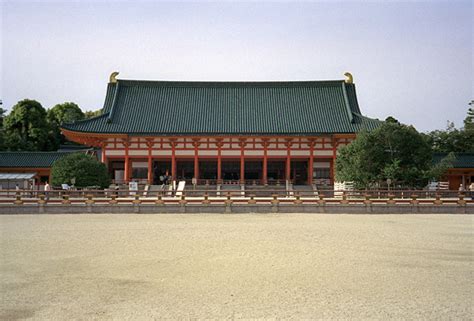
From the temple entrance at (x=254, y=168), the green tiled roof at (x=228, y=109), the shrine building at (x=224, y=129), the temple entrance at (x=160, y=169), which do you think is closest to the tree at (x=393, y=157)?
the shrine building at (x=224, y=129)

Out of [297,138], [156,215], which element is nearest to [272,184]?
[297,138]

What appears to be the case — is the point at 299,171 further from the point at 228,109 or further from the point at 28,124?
the point at 28,124

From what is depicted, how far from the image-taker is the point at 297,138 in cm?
3366

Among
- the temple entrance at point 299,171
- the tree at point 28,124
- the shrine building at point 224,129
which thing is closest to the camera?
the shrine building at point 224,129

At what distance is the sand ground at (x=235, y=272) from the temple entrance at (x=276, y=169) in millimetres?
20702

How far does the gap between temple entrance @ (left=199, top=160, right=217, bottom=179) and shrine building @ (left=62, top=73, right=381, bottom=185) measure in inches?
3.2

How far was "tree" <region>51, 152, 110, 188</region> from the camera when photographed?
84.5 ft

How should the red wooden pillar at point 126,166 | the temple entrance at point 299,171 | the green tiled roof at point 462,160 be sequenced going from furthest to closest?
the temple entrance at point 299,171 → the green tiled roof at point 462,160 → the red wooden pillar at point 126,166

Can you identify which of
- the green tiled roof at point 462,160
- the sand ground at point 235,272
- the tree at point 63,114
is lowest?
the sand ground at point 235,272

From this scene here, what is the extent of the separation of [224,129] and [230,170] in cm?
435

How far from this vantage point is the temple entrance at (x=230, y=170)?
3638 cm

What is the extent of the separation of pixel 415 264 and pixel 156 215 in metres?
12.4

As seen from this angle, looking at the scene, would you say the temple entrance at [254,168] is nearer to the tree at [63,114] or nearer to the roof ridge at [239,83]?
the roof ridge at [239,83]

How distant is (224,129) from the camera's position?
33.6 m
